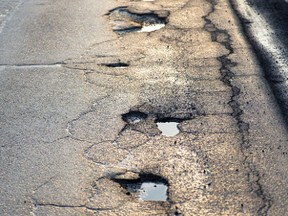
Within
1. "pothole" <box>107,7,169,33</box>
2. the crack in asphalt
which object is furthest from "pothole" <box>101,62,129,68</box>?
"pothole" <box>107,7,169,33</box>

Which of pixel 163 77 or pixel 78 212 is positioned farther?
pixel 163 77

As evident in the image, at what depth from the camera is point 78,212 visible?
5.55 meters

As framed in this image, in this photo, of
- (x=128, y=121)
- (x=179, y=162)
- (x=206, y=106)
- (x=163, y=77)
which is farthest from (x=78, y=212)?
(x=163, y=77)

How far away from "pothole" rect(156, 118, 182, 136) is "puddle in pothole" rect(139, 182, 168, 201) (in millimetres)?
1027

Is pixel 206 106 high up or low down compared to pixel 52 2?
up

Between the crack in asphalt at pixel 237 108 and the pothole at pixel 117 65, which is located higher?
the crack in asphalt at pixel 237 108

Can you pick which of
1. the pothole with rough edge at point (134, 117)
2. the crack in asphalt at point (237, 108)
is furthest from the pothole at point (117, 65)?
the pothole with rough edge at point (134, 117)

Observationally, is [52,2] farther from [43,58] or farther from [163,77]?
[163,77]

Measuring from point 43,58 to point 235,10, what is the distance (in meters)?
3.85

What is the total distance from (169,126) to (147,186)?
4.05 feet

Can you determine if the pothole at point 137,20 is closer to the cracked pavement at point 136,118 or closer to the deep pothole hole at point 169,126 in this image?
the cracked pavement at point 136,118

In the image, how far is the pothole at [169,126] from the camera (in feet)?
22.7

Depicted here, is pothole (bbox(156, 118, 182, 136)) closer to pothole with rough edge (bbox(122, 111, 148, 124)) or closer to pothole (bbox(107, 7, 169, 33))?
pothole with rough edge (bbox(122, 111, 148, 124))

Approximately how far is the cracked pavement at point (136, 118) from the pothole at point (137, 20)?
0.04m
